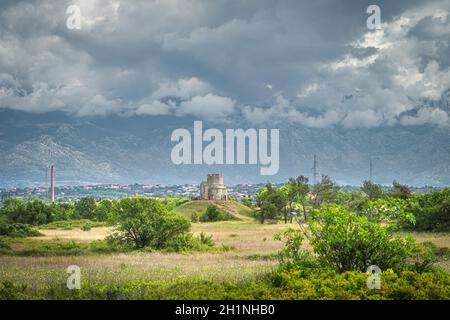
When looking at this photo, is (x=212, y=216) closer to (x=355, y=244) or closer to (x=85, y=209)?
(x=85, y=209)

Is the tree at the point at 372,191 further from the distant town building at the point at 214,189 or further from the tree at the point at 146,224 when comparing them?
the tree at the point at 146,224

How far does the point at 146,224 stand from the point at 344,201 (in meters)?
48.3

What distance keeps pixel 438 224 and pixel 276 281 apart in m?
46.8

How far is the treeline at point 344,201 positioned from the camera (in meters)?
50.8

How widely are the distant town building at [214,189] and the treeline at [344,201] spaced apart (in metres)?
14.5

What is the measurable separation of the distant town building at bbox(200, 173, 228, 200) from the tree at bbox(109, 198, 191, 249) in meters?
113

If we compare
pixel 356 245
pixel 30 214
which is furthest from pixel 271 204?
pixel 356 245

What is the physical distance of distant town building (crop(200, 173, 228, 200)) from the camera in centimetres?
15862

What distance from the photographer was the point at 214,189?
160375 mm

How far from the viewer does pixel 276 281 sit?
17.0 metres

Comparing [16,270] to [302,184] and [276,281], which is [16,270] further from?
[302,184]

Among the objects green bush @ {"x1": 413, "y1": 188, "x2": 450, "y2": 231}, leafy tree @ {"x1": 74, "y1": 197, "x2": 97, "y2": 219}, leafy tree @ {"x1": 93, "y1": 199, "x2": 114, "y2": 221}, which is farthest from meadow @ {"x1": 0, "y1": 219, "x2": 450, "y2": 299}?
leafy tree @ {"x1": 74, "y1": 197, "x2": 97, "y2": 219}


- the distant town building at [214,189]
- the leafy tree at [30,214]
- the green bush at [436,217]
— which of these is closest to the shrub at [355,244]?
the green bush at [436,217]
